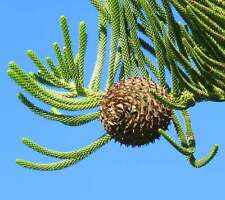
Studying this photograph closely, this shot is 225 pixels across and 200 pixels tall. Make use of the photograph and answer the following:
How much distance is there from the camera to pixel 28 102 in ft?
12.1

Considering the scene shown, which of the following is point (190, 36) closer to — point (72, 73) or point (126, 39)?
point (126, 39)

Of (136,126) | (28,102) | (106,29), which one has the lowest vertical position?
(136,126)

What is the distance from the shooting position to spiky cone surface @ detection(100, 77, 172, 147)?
3432mm

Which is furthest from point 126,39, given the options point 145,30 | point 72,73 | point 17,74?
point 17,74

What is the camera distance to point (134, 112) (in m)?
3.43

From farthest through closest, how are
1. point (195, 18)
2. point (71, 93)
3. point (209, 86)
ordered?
1. point (71, 93)
2. point (209, 86)
3. point (195, 18)

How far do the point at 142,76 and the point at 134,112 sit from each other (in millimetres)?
242

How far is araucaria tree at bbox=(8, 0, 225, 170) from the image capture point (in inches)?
133

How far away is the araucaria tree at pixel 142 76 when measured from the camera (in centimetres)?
339

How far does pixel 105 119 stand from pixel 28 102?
0.46 metres

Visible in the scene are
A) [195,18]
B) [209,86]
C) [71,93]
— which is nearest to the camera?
[195,18]

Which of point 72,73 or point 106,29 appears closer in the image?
point 72,73

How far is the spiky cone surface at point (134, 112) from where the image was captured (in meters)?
3.43

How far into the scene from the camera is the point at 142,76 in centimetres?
358
